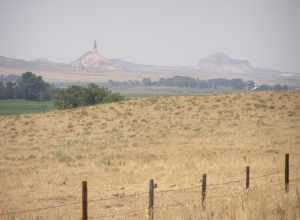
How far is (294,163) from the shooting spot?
23.0 m

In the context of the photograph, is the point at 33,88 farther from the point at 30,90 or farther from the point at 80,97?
the point at 80,97

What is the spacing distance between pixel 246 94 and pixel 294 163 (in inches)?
1492

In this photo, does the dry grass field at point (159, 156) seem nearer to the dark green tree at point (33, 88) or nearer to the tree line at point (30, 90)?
the tree line at point (30, 90)

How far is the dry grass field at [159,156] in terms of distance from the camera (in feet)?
47.0

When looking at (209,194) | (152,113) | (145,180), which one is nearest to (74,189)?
(145,180)

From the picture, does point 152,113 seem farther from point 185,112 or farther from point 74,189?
point 74,189

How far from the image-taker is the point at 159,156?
2906 centimetres

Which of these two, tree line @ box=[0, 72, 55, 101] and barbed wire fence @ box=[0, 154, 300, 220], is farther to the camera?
tree line @ box=[0, 72, 55, 101]

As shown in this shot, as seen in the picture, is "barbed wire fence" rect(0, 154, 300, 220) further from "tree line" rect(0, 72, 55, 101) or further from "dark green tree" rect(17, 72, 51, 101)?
"dark green tree" rect(17, 72, 51, 101)

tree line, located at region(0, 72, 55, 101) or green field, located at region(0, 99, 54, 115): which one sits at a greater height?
tree line, located at region(0, 72, 55, 101)

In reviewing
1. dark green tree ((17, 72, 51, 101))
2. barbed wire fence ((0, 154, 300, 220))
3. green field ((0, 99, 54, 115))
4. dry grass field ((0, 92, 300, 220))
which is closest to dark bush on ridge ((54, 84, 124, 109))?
green field ((0, 99, 54, 115))

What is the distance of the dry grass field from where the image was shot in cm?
1432

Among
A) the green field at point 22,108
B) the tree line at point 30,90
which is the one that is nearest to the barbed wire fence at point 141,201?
the green field at point 22,108

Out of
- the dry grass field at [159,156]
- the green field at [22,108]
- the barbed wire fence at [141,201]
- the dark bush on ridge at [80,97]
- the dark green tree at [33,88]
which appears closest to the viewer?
the barbed wire fence at [141,201]
